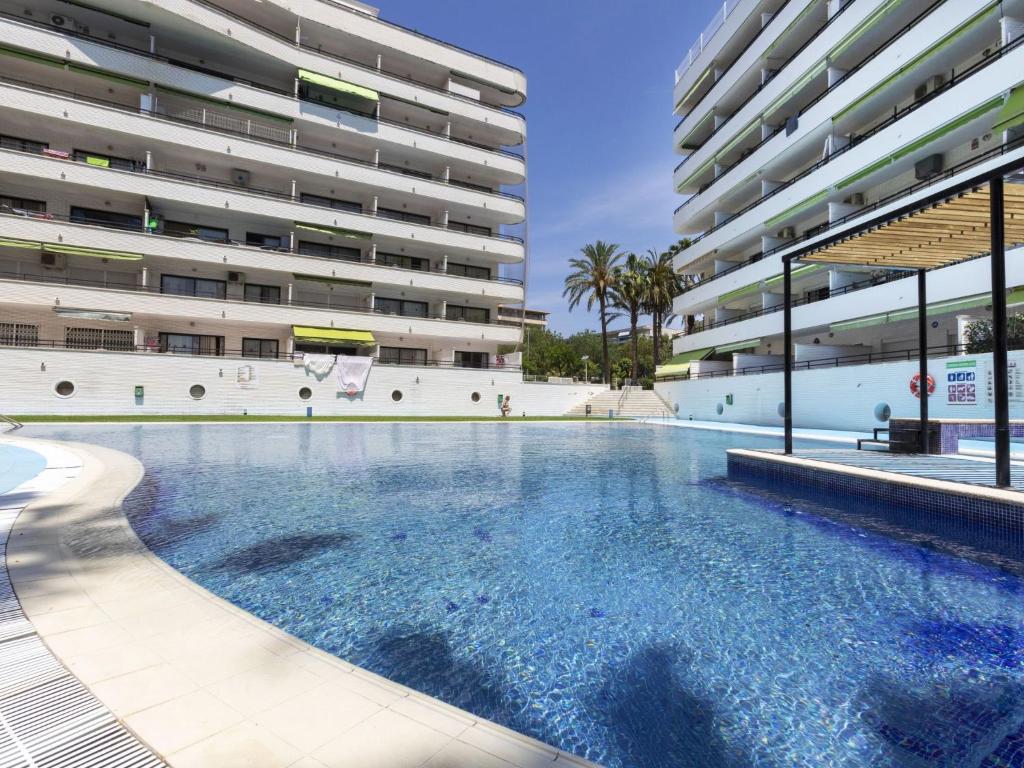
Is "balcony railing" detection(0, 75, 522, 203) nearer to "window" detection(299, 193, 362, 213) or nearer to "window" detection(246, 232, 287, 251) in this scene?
"window" detection(299, 193, 362, 213)

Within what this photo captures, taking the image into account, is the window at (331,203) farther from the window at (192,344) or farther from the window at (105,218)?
the window at (192,344)

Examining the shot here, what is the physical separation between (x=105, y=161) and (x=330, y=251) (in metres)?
11.4

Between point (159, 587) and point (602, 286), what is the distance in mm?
39566

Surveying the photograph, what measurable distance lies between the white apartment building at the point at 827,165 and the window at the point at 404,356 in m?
16.8

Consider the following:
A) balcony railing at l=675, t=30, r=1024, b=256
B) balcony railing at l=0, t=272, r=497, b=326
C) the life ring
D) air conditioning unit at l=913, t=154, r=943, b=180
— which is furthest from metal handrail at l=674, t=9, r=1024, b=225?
balcony railing at l=0, t=272, r=497, b=326

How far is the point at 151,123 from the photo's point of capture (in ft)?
80.3

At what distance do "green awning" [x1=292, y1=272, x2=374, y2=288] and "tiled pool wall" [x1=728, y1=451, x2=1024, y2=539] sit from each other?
24660 mm

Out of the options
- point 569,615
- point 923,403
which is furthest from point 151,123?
point 923,403

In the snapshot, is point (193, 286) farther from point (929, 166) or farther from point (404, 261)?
point (929, 166)

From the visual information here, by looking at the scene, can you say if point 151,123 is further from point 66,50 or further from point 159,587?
point 159,587

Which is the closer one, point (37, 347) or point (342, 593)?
point (342, 593)

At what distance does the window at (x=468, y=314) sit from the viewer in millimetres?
34562

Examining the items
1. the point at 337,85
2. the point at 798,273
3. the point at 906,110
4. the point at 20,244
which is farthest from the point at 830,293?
the point at 20,244

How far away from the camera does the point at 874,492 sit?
723 cm
